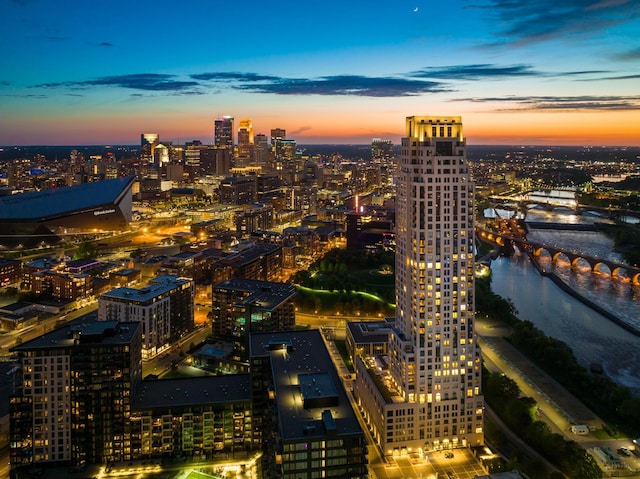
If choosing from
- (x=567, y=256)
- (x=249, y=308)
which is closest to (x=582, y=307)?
(x=567, y=256)

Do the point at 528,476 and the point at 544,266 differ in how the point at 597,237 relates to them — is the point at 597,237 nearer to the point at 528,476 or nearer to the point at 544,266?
the point at 544,266

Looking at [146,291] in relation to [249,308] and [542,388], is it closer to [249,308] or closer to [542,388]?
[249,308]

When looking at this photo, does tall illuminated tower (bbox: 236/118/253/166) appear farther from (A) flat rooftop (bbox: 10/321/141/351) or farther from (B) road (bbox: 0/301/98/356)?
(A) flat rooftop (bbox: 10/321/141/351)

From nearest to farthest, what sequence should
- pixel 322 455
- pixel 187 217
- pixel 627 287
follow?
1. pixel 322 455
2. pixel 627 287
3. pixel 187 217

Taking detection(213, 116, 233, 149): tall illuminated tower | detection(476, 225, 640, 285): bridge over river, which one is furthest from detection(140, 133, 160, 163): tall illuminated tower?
detection(476, 225, 640, 285): bridge over river

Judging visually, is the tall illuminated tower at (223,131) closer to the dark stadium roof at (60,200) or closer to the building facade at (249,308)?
the dark stadium roof at (60,200)

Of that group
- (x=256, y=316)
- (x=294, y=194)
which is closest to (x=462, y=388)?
(x=256, y=316)
